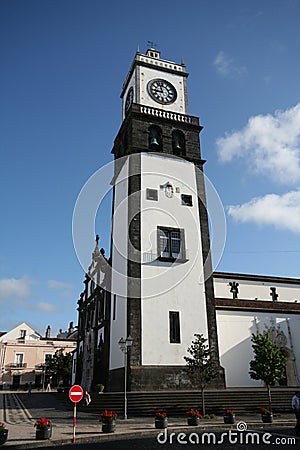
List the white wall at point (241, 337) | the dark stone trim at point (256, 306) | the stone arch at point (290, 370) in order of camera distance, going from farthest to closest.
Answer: the dark stone trim at point (256, 306) < the stone arch at point (290, 370) < the white wall at point (241, 337)

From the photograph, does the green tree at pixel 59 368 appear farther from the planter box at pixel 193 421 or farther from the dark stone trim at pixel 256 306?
the planter box at pixel 193 421

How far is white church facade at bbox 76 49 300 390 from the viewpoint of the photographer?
24.4 m

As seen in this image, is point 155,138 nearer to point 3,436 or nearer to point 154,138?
point 154,138

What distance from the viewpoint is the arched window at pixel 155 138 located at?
30.6 meters

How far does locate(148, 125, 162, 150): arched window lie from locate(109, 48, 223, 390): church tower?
0.08 metres

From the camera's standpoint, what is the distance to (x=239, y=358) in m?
27.8

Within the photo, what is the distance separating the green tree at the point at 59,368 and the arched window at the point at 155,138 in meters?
36.4

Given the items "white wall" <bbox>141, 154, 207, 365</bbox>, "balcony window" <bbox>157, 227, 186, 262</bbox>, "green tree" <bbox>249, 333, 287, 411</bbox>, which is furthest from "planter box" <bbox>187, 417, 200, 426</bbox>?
"balcony window" <bbox>157, 227, 186, 262</bbox>

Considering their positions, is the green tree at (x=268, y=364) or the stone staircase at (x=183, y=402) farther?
the green tree at (x=268, y=364)

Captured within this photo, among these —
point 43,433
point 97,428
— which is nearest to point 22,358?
point 97,428

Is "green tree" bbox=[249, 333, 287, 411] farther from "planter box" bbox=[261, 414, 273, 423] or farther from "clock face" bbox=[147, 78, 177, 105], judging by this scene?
"clock face" bbox=[147, 78, 177, 105]

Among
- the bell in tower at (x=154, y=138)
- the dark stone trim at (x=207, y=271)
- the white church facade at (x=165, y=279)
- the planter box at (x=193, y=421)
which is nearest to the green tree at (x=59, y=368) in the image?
the white church facade at (x=165, y=279)

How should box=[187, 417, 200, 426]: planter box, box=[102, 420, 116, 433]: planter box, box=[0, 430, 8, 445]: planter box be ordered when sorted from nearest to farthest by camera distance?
box=[0, 430, 8, 445]: planter box, box=[102, 420, 116, 433]: planter box, box=[187, 417, 200, 426]: planter box

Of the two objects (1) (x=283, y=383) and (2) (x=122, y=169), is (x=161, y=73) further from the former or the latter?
(1) (x=283, y=383)
